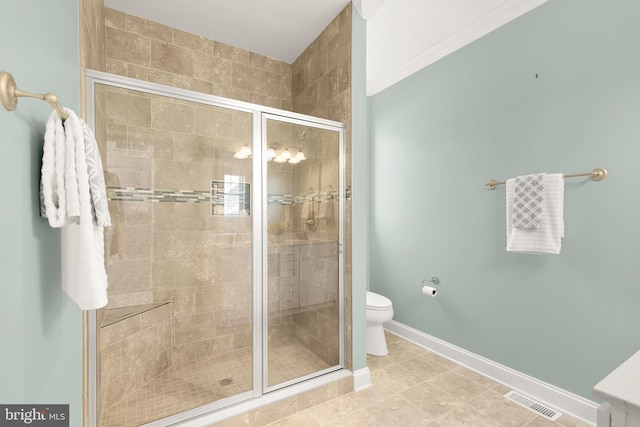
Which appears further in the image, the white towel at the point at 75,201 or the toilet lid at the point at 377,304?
the toilet lid at the point at 377,304

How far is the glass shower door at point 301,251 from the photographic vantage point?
1834mm

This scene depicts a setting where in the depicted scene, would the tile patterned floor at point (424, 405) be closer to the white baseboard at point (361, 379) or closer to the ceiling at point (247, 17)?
the white baseboard at point (361, 379)

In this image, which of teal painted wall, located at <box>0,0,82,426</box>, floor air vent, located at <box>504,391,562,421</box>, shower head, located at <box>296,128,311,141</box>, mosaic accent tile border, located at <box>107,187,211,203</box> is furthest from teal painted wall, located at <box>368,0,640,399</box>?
teal painted wall, located at <box>0,0,82,426</box>

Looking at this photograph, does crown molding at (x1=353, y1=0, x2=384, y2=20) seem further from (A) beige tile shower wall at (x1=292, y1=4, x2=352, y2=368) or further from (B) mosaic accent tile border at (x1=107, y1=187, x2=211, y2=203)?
(B) mosaic accent tile border at (x1=107, y1=187, x2=211, y2=203)

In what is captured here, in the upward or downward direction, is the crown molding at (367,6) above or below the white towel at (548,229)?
above

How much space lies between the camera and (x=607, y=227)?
→ 1.62m

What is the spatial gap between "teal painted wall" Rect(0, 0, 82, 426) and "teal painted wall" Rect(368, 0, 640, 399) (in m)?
2.45

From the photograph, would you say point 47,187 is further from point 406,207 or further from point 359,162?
point 406,207

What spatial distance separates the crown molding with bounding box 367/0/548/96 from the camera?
1984mm

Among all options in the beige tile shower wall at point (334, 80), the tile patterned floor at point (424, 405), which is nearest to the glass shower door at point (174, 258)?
the tile patterned floor at point (424, 405)

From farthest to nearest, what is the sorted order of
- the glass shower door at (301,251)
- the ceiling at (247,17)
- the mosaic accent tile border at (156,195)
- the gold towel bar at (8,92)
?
the ceiling at (247,17)
the glass shower door at (301,251)
the mosaic accent tile border at (156,195)
the gold towel bar at (8,92)

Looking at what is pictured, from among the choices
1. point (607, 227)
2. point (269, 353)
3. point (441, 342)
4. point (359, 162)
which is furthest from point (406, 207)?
point (269, 353)

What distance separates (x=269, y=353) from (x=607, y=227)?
2112 millimetres

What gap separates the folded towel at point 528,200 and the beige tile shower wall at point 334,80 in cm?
110
